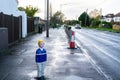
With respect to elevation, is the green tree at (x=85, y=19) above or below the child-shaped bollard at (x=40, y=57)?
above

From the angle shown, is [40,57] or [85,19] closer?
[40,57]

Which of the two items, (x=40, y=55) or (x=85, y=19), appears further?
(x=85, y=19)

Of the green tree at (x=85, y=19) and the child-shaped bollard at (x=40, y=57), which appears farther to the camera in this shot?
the green tree at (x=85, y=19)

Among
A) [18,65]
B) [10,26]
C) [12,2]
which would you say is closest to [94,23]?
[12,2]

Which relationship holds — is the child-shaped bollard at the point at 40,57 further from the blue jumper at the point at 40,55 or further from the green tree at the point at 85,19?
the green tree at the point at 85,19

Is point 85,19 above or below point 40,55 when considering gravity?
above

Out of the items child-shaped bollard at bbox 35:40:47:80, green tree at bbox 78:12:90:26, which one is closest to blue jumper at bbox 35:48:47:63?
child-shaped bollard at bbox 35:40:47:80

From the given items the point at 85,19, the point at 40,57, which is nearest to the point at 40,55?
the point at 40,57

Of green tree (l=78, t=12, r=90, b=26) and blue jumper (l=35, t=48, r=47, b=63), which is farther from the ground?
green tree (l=78, t=12, r=90, b=26)

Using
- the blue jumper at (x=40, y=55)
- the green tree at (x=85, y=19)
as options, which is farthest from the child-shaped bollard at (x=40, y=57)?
the green tree at (x=85, y=19)

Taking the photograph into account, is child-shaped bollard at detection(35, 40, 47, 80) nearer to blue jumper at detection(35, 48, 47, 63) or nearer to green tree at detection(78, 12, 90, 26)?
blue jumper at detection(35, 48, 47, 63)

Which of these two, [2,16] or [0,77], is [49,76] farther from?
[2,16]

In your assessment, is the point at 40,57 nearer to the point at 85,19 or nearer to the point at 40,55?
the point at 40,55

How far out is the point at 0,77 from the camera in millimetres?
9945
